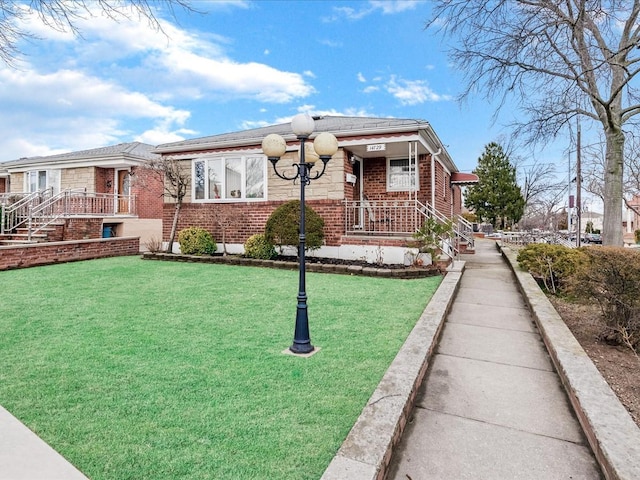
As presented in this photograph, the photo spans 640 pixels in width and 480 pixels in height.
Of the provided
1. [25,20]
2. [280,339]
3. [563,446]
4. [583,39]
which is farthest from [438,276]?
[25,20]

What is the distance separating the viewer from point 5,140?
5.70m

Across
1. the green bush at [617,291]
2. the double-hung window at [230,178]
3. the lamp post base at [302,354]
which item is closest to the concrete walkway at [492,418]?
the green bush at [617,291]

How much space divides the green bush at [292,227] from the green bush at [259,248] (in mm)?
262

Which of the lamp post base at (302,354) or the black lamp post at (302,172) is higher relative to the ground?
the black lamp post at (302,172)

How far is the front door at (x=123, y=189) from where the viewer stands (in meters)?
17.1

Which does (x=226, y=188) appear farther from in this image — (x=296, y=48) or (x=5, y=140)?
(x=5, y=140)

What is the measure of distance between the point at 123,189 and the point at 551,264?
17.3 metres

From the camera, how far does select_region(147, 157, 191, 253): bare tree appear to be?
38.5ft

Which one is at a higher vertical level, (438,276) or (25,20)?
(25,20)

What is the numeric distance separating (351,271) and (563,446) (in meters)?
6.43

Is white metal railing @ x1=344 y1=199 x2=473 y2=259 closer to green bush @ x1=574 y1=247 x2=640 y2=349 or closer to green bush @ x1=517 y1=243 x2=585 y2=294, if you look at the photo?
green bush @ x1=517 y1=243 x2=585 y2=294

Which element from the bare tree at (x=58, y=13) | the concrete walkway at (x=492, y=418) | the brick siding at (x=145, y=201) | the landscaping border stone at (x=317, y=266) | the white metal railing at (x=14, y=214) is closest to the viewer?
the concrete walkway at (x=492, y=418)

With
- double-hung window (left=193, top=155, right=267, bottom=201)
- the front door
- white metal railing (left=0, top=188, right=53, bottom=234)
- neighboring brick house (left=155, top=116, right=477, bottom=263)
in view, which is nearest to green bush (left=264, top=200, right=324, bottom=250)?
neighboring brick house (left=155, top=116, right=477, bottom=263)

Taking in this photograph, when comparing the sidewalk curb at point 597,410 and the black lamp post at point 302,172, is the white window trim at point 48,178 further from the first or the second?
the sidewalk curb at point 597,410
